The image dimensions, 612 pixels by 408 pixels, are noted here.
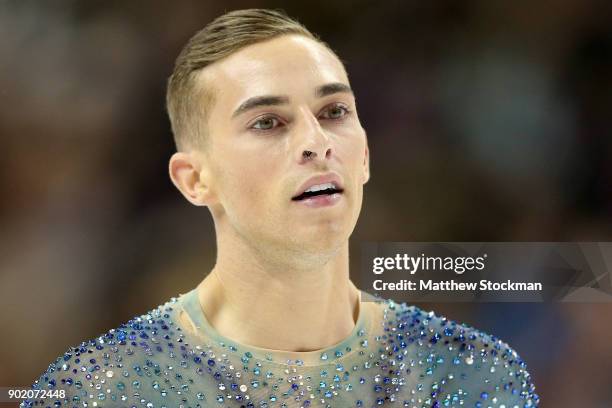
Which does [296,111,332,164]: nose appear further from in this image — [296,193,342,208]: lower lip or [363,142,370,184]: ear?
[363,142,370,184]: ear

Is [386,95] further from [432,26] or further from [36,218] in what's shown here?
[36,218]

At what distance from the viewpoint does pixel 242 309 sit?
288cm

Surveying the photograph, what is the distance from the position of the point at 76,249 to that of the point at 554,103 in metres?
1.63

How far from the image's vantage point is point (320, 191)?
2.65 m

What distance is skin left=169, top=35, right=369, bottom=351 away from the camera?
2.65 m

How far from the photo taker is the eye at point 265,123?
8.85ft

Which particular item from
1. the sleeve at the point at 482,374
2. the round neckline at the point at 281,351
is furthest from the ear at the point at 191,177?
the sleeve at the point at 482,374

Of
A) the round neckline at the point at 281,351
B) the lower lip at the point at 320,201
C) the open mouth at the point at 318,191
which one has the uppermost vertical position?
the open mouth at the point at 318,191

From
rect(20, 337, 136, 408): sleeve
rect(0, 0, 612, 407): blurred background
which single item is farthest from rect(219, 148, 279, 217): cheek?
rect(20, 337, 136, 408): sleeve

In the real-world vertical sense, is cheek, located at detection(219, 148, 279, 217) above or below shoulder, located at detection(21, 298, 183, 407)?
above

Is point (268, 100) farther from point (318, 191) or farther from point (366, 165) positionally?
point (366, 165)

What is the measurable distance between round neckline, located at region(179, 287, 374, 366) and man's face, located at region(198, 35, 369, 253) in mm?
324

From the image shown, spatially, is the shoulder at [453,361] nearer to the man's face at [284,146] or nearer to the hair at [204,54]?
the man's face at [284,146]

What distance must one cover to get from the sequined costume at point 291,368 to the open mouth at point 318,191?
1.72 feet
